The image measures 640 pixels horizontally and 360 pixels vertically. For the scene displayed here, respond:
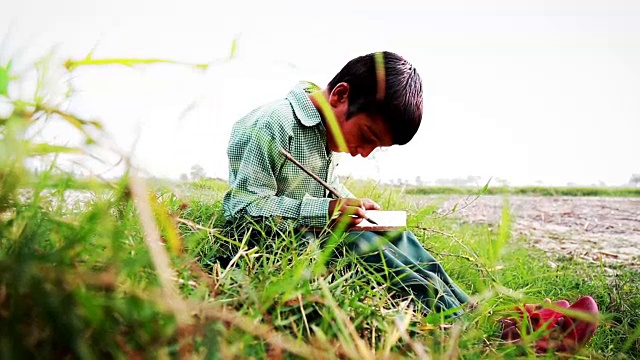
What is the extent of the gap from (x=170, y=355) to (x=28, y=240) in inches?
10.9

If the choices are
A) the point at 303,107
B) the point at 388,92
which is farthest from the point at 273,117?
the point at 388,92

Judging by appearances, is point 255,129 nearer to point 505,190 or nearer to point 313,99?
point 313,99

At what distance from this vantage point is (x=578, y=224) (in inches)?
211

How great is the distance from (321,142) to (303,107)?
152 millimetres

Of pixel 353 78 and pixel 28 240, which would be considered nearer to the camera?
pixel 28 240

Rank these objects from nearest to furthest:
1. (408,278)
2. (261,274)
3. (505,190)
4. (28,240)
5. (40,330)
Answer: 1. (40,330)
2. (28,240)
3. (505,190)
4. (261,274)
5. (408,278)

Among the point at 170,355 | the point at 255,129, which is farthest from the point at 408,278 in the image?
the point at 170,355

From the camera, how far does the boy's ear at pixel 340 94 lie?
205cm

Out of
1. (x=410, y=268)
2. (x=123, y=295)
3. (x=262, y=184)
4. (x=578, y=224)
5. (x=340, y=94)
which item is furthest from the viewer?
(x=578, y=224)

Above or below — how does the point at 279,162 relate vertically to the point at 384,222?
above

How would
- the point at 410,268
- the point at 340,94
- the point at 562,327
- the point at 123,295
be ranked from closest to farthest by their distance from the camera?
the point at 123,295 → the point at 562,327 → the point at 410,268 → the point at 340,94

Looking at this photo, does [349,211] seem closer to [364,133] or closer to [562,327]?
[364,133]

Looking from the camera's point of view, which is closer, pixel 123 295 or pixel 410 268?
pixel 123 295

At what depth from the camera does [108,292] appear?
0.72 metres
